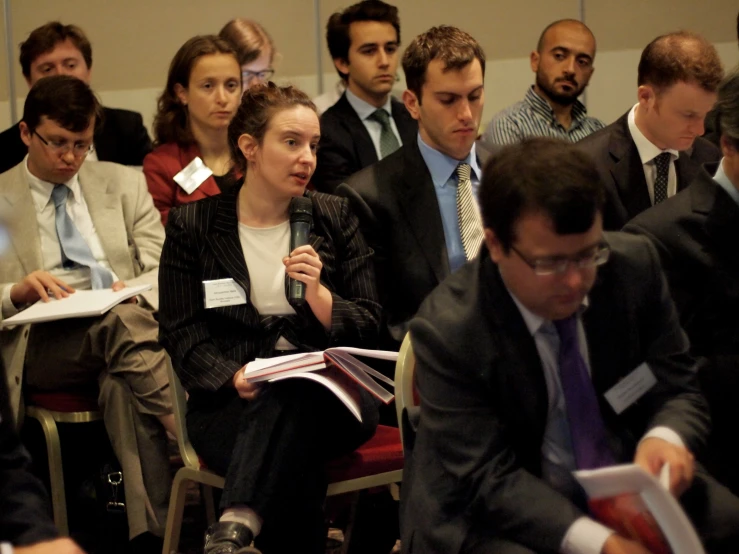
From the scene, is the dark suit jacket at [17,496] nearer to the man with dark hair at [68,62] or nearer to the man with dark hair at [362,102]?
the man with dark hair at [362,102]

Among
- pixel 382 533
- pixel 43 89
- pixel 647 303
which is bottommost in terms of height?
pixel 382 533

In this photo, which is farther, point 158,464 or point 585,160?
point 158,464

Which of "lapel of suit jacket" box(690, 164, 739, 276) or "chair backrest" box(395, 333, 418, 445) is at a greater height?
"lapel of suit jacket" box(690, 164, 739, 276)

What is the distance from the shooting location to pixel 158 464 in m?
2.99

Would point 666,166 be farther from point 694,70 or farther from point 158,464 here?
point 158,464

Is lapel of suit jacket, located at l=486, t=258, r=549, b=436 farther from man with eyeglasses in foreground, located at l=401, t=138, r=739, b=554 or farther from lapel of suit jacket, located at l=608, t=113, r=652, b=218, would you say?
lapel of suit jacket, located at l=608, t=113, r=652, b=218

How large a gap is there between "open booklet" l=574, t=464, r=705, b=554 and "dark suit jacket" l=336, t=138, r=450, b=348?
4.14 ft

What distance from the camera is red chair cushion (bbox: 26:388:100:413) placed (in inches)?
121

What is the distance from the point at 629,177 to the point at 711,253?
0.96 metres

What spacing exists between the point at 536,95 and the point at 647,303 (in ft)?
9.34

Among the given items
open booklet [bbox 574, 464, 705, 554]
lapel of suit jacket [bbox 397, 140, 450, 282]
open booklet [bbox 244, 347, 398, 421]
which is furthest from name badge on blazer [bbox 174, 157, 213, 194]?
open booklet [bbox 574, 464, 705, 554]

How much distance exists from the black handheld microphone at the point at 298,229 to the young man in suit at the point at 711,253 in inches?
32.9

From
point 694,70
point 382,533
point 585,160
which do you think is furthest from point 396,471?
point 694,70

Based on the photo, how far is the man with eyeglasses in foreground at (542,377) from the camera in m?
1.63
